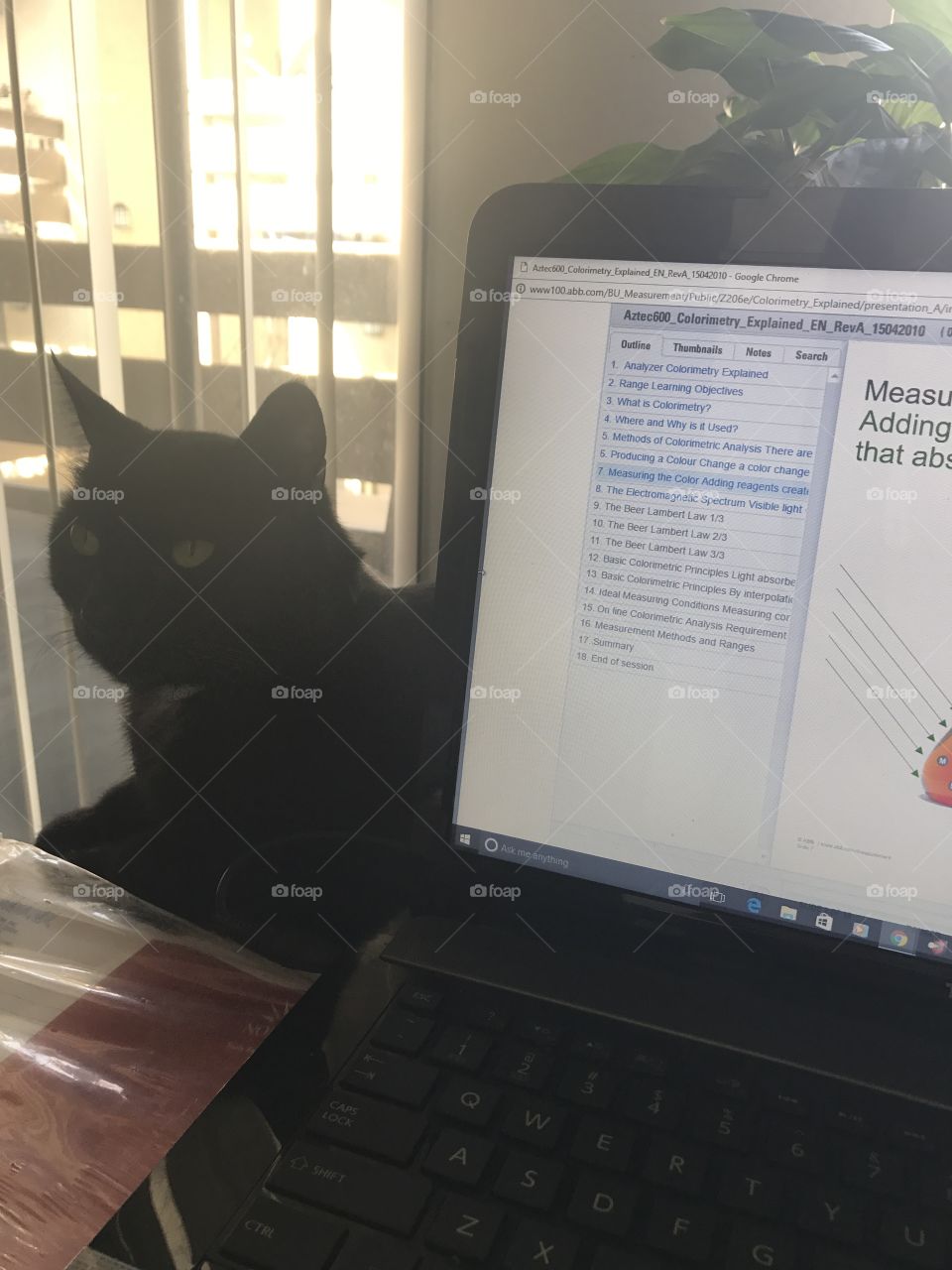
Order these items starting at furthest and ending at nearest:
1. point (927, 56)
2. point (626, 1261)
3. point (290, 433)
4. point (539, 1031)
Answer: point (290, 433) < point (927, 56) < point (539, 1031) < point (626, 1261)

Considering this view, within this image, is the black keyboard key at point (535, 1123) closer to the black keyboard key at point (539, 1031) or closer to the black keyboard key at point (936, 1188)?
the black keyboard key at point (539, 1031)

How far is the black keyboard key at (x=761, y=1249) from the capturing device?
325 mm

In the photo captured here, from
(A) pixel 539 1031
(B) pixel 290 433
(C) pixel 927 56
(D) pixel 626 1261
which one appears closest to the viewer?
(D) pixel 626 1261

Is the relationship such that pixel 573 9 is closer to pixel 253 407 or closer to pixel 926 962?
pixel 253 407

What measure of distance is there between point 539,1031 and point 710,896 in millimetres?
114

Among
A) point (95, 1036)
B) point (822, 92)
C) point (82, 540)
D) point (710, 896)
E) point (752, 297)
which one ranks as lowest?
point (95, 1036)

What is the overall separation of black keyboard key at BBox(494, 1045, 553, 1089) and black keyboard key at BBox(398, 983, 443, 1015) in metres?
0.04

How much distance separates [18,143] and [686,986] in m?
0.84

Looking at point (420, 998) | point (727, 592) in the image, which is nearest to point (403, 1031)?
point (420, 998)

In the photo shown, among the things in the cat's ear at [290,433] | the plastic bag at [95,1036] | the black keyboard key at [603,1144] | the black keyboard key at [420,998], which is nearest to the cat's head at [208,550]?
the cat's ear at [290,433]

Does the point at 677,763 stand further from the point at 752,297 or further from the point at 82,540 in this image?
the point at 82,540

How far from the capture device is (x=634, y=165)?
2.11ft

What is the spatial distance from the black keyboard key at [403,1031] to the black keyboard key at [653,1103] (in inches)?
3.7

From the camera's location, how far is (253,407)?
0.88 metres
